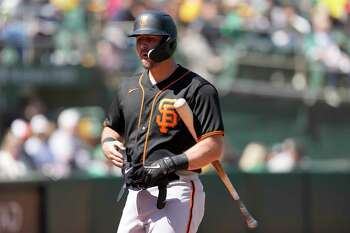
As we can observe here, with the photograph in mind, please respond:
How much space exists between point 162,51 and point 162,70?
0.47ft

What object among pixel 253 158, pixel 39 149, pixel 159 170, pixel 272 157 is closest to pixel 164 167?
pixel 159 170

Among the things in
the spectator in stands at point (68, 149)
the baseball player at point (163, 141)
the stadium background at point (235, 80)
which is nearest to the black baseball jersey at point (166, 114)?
the baseball player at point (163, 141)

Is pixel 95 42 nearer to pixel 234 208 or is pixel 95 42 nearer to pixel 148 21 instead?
pixel 234 208

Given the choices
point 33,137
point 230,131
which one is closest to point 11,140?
point 33,137

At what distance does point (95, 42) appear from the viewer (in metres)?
14.0

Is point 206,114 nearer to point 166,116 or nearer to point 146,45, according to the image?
point 166,116

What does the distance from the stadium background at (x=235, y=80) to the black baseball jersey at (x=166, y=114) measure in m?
6.31

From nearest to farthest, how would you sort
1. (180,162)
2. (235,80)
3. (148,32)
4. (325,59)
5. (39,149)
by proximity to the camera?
(180,162) → (148,32) → (39,149) → (325,59) → (235,80)

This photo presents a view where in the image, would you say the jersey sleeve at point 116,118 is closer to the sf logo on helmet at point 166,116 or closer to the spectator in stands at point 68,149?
the sf logo on helmet at point 166,116

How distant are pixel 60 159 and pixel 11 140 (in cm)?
72

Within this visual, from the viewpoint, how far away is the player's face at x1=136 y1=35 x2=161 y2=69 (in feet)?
17.5

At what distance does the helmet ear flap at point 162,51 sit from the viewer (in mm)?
5312

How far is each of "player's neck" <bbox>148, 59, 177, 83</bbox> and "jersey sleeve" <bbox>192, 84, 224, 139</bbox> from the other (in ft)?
0.91

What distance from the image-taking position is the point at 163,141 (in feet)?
17.5
